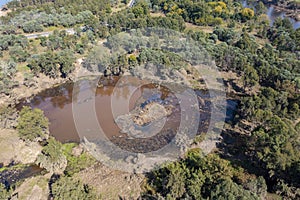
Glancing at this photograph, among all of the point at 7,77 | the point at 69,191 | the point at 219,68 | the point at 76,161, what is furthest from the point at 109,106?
the point at 219,68

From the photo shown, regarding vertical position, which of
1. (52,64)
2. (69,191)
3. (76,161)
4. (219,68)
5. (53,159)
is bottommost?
(219,68)

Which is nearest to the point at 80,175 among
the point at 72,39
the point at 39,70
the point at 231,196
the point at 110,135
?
the point at 110,135

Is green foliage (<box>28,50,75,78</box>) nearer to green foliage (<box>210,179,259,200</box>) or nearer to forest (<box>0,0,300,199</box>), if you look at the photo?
forest (<box>0,0,300,199</box>)

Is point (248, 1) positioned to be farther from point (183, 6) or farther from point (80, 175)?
point (80, 175)

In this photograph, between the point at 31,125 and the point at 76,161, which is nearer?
the point at 76,161

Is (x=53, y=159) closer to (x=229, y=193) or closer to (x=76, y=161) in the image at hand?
(x=76, y=161)

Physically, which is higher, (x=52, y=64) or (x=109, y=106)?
(x=52, y=64)

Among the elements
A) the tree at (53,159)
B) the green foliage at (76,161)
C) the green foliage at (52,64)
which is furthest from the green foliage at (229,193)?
the green foliage at (52,64)
